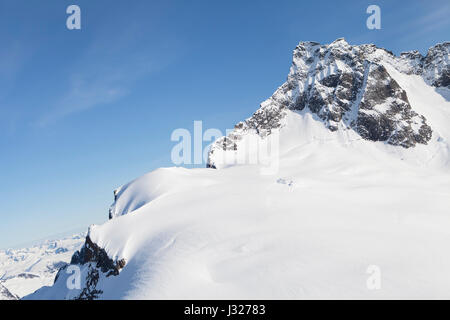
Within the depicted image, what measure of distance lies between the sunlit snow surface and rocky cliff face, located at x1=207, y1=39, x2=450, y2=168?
5326cm

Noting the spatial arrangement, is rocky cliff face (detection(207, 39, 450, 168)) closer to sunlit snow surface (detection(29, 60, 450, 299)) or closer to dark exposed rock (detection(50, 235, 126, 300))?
sunlit snow surface (detection(29, 60, 450, 299))

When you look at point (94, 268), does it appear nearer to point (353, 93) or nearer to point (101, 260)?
point (101, 260)

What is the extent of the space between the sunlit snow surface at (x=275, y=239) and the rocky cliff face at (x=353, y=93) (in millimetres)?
53264

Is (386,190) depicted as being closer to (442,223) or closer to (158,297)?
(442,223)

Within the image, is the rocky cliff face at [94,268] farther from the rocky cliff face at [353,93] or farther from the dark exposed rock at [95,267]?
the rocky cliff face at [353,93]

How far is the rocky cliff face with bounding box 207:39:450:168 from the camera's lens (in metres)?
112

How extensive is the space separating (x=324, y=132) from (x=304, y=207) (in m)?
83.0

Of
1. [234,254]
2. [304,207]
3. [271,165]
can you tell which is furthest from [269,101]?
[234,254]

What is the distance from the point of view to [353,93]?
414 feet

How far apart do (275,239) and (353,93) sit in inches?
4436
